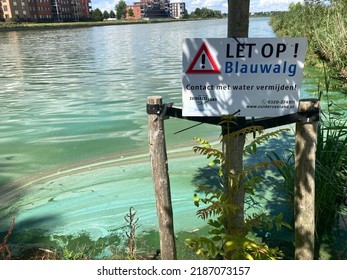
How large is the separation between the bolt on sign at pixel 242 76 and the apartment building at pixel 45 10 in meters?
92.1

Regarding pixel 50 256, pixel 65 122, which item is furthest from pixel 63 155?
pixel 50 256

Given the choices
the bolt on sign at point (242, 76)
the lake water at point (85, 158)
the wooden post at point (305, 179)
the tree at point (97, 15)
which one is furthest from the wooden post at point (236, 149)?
the tree at point (97, 15)

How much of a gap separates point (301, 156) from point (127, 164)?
368 cm

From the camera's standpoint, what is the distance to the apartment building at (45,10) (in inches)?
3233

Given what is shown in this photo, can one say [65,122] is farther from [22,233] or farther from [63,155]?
[22,233]

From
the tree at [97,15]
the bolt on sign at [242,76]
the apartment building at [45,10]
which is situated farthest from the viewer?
the tree at [97,15]

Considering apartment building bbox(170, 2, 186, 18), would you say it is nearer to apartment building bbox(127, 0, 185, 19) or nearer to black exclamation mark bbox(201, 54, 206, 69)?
apartment building bbox(127, 0, 185, 19)

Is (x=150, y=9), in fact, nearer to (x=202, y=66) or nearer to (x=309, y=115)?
(x=202, y=66)

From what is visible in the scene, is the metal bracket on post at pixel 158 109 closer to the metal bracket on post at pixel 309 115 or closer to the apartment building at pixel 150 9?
the metal bracket on post at pixel 309 115

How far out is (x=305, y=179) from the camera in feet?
7.55

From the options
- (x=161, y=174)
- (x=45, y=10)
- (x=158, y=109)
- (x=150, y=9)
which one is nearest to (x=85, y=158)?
(x=161, y=174)

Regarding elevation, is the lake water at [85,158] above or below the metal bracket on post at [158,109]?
below

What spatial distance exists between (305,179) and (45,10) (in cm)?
10564
